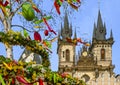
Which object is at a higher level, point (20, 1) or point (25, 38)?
point (20, 1)

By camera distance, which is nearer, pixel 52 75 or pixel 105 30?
pixel 52 75

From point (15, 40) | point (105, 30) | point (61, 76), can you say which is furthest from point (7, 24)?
point (105, 30)

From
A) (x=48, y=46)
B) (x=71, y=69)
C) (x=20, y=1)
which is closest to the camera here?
(x=48, y=46)

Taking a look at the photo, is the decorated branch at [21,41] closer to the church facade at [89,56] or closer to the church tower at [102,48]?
the church facade at [89,56]

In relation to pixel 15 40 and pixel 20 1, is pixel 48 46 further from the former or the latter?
pixel 20 1

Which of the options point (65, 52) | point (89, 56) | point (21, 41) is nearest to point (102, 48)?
point (89, 56)

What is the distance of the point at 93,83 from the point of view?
5594 cm

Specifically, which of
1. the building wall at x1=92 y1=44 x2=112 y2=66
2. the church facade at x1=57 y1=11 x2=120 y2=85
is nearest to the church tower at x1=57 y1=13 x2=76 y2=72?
the church facade at x1=57 y1=11 x2=120 y2=85

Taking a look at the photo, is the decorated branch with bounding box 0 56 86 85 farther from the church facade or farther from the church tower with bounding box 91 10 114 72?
the church tower with bounding box 91 10 114 72

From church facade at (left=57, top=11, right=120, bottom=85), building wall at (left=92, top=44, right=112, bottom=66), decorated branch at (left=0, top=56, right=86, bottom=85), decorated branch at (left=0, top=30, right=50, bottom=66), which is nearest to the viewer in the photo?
decorated branch at (left=0, top=56, right=86, bottom=85)

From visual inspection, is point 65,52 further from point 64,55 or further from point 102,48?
point 102,48

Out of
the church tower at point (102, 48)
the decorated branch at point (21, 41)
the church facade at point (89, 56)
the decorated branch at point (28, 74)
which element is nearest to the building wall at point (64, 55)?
the church facade at point (89, 56)

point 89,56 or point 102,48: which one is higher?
point 102,48

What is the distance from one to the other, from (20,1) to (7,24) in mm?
1099
